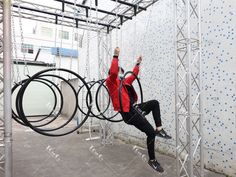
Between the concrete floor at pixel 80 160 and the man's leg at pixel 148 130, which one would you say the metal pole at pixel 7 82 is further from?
the man's leg at pixel 148 130

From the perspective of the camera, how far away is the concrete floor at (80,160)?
4086 mm

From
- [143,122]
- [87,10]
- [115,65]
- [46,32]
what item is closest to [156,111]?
[143,122]

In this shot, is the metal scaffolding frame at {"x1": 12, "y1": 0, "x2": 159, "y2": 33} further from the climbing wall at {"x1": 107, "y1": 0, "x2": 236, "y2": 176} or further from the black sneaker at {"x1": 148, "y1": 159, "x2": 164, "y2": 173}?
the black sneaker at {"x1": 148, "y1": 159, "x2": 164, "y2": 173}

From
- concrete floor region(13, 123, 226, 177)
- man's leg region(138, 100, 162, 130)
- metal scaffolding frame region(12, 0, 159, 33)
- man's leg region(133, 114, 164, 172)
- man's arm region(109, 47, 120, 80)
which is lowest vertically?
concrete floor region(13, 123, 226, 177)

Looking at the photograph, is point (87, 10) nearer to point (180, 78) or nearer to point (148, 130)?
point (180, 78)

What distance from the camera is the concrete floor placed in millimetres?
4086

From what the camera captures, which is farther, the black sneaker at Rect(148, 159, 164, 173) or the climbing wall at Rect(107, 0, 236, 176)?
the climbing wall at Rect(107, 0, 236, 176)

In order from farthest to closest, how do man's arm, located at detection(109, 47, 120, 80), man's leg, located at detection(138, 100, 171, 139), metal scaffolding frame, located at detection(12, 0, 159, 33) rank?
metal scaffolding frame, located at detection(12, 0, 159, 33)
man's leg, located at detection(138, 100, 171, 139)
man's arm, located at detection(109, 47, 120, 80)

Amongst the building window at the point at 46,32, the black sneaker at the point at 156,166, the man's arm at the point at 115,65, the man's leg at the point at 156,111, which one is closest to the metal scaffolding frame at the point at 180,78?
the man's leg at the point at 156,111

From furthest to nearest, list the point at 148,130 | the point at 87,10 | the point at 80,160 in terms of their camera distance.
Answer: the point at 87,10 → the point at 80,160 → the point at 148,130

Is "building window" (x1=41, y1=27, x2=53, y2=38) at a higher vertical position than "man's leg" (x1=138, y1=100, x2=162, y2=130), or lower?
higher

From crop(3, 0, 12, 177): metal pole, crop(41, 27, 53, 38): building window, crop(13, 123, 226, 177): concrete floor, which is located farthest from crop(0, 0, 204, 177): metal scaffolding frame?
crop(41, 27, 53, 38): building window

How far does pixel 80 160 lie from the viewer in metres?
4.84

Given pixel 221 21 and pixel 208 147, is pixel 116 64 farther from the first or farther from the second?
pixel 208 147
